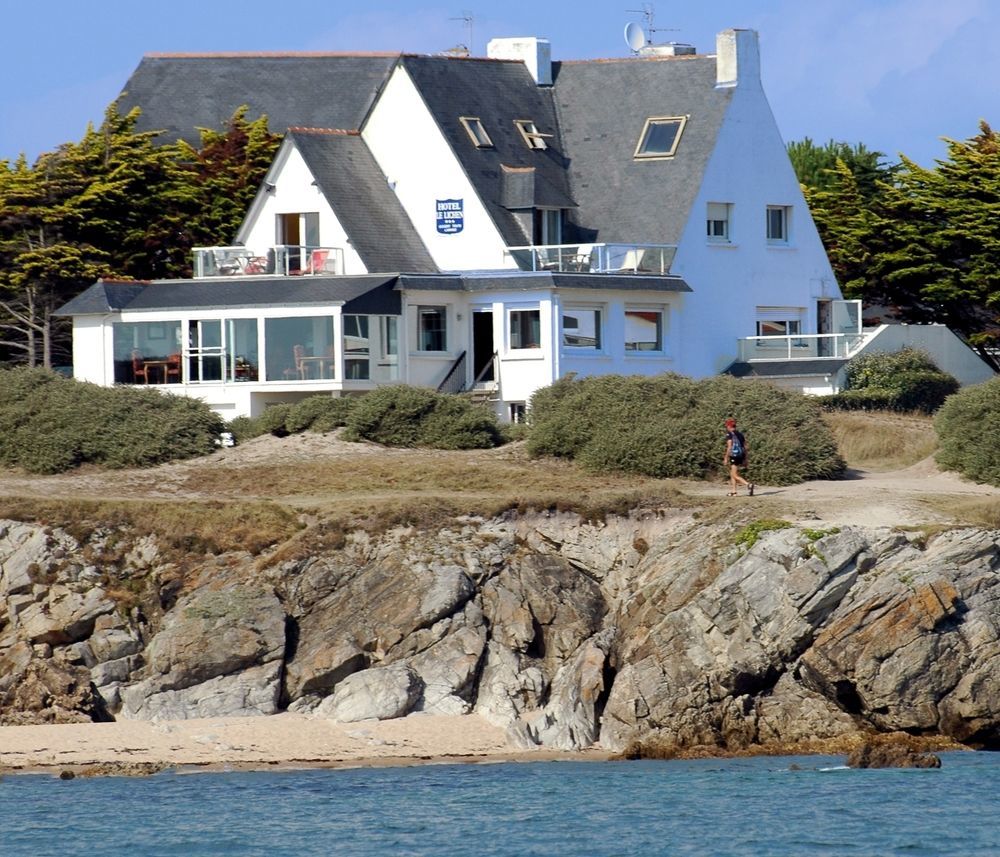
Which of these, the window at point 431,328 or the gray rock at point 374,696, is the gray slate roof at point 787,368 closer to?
the window at point 431,328

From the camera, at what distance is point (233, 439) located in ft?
Answer: 160

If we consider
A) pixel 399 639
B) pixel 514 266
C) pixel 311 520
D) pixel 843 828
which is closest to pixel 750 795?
pixel 843 828

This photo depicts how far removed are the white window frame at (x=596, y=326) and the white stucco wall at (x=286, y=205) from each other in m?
5.67

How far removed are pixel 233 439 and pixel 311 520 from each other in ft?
29.7

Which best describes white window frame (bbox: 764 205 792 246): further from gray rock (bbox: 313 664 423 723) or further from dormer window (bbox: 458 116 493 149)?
gray rock (bbox: 313 664 423 723)

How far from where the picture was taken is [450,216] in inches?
2203

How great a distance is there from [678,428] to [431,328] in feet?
36.7

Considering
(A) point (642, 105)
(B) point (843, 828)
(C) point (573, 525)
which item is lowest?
(B) point (843, 828)

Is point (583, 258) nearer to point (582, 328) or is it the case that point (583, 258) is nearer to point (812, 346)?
point (582, 328)

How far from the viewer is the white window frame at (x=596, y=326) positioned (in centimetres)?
5381

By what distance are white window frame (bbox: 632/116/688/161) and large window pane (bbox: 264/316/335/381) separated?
1052 centimetres

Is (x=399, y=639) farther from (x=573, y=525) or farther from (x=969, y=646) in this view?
(x=969, y=646)

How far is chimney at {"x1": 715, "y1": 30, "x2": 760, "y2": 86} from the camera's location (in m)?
57.5

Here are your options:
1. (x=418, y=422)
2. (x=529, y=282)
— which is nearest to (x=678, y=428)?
(x=418, y=422)
